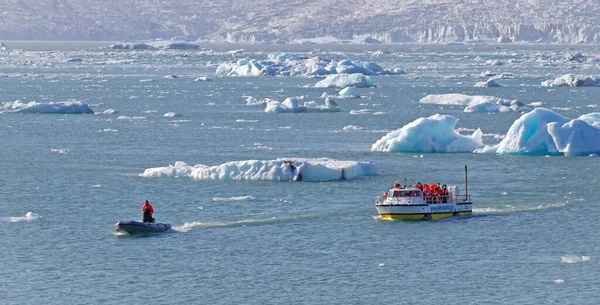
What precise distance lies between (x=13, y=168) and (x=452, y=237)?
71.3 feet

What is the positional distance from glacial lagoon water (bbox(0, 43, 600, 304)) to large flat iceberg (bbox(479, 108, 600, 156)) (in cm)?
44

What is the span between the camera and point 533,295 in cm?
2911

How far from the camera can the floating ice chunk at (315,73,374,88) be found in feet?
341

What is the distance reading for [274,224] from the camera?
37500mm

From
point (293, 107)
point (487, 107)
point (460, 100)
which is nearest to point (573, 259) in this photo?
point (487, 107)

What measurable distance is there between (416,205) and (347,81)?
220 ft

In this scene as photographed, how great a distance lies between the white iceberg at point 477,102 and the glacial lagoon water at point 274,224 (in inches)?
196

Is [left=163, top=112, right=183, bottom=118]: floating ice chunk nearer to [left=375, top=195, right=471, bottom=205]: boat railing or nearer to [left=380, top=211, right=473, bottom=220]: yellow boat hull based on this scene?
[left=375, top=195, right=471, bottom=205]: boat railing

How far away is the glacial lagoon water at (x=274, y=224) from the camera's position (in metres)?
29.9

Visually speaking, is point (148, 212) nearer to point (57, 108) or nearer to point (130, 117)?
point (130, 117)

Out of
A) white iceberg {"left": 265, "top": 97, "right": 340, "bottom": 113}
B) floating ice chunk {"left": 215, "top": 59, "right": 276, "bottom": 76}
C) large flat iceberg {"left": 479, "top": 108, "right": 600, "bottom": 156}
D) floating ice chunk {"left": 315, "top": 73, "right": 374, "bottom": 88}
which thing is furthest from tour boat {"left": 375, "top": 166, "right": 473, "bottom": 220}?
floating ice chunk {"left": 215, "top": 59, "right": 276, "bottom": 76}

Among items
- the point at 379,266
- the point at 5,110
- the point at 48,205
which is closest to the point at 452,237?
the point at 379,266

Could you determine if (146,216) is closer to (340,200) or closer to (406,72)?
(340,200)

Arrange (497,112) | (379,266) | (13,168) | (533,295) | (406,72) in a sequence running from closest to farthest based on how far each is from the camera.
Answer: (533,295) < (379,266) < (13,168) < (497,112) < (406,72)
